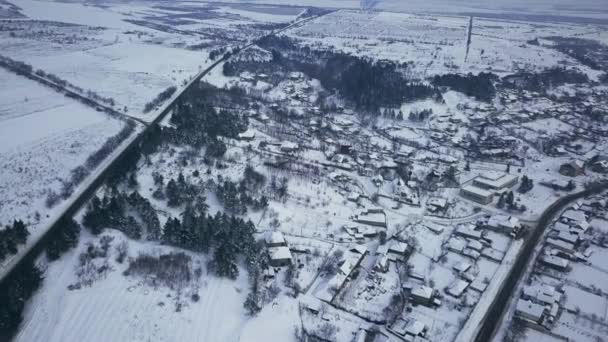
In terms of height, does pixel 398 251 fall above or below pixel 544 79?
below

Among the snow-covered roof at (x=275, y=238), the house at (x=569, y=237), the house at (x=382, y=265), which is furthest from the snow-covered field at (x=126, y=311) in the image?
the house at (x=569, y=237)

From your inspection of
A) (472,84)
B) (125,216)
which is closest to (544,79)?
(472,84)

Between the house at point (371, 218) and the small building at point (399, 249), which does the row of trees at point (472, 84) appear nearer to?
the house at point (371, 218)

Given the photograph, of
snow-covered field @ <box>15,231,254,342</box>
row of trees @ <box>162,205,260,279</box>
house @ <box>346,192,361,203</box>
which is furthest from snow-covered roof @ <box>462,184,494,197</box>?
snow-covered field @ <box>15,231,254,342</box>

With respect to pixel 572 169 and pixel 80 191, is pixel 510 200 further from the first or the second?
pixel 80 191

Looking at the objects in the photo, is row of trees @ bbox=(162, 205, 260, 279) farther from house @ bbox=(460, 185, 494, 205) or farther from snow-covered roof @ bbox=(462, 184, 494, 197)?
snow-covered roof @ bbox=(462, 184, 494, 197)

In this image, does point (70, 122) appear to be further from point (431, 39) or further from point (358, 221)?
point (431, 39)
